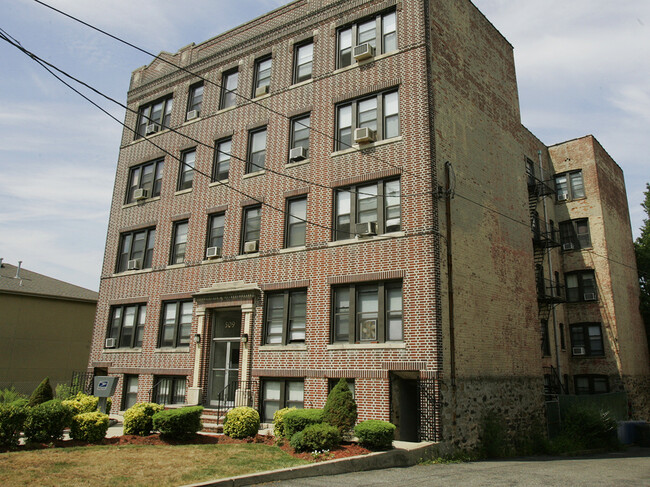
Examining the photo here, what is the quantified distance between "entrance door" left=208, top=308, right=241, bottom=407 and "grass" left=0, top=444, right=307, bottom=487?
5.56 metres

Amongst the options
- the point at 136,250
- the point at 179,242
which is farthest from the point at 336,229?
the point at 136,250

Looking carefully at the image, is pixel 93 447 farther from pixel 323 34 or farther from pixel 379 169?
pixel 323 34

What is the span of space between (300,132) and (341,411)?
1037cm

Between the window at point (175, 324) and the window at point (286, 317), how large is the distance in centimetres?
401

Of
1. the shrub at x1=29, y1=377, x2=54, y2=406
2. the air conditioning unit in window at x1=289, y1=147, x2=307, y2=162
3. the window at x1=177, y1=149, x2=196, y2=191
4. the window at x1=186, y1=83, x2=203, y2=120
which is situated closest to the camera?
the shrub at x1=29, y1=377, x2=54, y2=406

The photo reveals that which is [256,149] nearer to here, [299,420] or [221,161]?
[221,161]

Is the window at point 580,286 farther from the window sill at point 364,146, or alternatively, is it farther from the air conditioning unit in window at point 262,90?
the air conditioning unit in window at point 262,90

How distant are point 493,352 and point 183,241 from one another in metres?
12.6

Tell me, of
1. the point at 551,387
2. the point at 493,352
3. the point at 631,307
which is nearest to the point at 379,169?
the point at 493,352

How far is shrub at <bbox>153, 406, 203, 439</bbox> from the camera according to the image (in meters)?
13.0

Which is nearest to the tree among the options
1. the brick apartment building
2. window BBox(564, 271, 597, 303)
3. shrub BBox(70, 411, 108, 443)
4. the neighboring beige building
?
window BBox(564, 271, 597, 303)

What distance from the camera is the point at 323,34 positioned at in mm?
19547

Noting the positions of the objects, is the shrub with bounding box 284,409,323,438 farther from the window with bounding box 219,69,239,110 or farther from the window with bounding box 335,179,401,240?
the window with bounding box 219,69,239,110

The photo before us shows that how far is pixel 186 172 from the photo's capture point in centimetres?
2242
